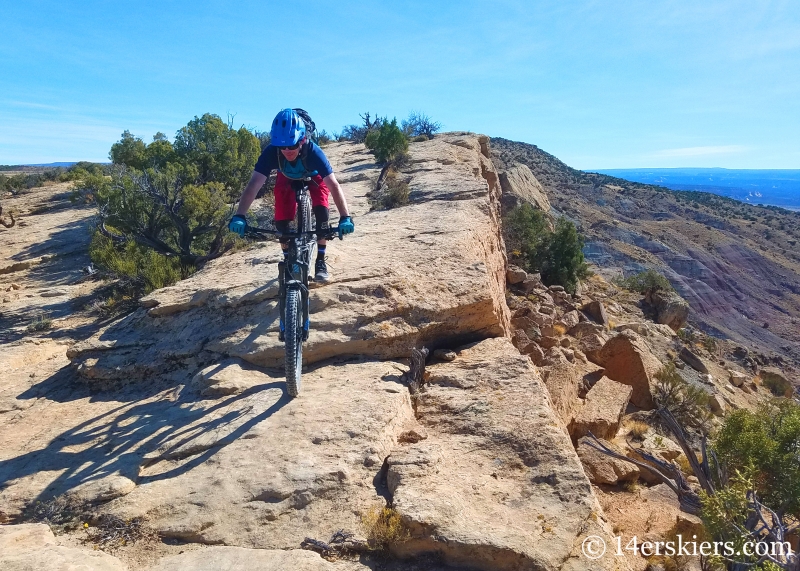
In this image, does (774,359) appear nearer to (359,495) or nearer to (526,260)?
(526,260)

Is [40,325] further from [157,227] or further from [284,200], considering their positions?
[284,200]

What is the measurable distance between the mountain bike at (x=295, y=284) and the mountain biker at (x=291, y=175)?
99mm

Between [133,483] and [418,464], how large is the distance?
7.43 ft

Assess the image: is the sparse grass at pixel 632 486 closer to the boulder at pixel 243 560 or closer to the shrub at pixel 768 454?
the shrub at pixel 768 454

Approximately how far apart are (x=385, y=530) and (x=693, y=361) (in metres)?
14.2

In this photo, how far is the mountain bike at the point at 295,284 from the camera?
4.49 meters

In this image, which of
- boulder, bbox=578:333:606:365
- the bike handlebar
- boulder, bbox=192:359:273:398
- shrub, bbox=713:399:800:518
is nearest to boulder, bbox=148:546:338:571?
boulder, bbox=192:359:273:398

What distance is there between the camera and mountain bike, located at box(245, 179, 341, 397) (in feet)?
14.7

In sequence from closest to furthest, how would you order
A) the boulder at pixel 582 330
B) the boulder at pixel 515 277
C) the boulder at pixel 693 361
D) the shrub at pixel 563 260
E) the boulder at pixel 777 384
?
the boulder at pixel 582 330, the boulder at pixel 515 277, the boulder at pixel 693 361, the shrub at pixel 563 260, the boulder at pixel 777 384

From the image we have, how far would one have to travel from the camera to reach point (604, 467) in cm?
547

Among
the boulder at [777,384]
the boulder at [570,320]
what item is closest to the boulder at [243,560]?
the boulder at [570,320]

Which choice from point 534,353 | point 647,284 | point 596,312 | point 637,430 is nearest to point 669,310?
point 647,284

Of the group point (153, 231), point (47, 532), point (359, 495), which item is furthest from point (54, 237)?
point (359, 495)

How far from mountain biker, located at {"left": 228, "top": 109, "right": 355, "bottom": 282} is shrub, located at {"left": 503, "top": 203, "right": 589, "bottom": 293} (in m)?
11.8
